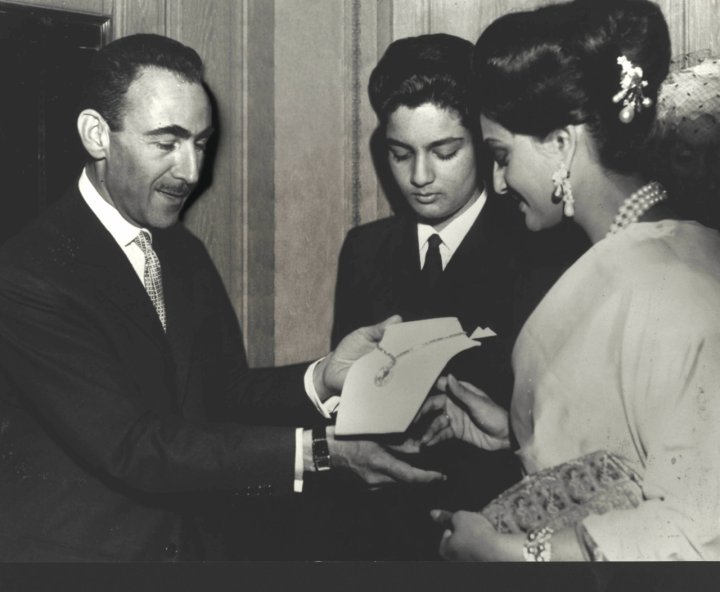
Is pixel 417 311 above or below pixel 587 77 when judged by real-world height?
below

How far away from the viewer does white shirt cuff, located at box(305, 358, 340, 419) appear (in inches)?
94.1

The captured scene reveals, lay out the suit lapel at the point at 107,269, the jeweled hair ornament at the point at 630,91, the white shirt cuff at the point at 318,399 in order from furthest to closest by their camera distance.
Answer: the white shirt cuff at the point at 318,399, the suit lapel at the point at 107,269, the jeweled hair ornament at the point at 630,91

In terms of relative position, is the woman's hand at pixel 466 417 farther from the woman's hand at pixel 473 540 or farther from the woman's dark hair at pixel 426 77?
the woman's dark hair at pixel 426 77

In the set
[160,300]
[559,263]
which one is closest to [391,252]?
[559,263]

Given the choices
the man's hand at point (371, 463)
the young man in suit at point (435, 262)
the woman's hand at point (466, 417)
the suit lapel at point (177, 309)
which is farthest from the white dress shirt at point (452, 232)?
the suit lapel at point (177, 309)

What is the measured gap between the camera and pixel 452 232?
2410mm

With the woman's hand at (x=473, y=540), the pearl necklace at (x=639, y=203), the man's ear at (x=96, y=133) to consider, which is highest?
the man's ear at (x=96, y=133)

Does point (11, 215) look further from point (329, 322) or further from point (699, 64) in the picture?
point (699, 64)

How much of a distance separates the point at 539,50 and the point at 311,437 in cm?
108

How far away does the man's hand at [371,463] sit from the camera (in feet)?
7.65

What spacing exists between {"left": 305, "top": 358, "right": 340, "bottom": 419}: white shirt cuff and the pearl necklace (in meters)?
0.82

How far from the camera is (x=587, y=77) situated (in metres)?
2.20

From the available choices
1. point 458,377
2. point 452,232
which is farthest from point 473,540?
point 452,232

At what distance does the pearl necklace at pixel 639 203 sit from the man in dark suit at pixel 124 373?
2.15 feet
